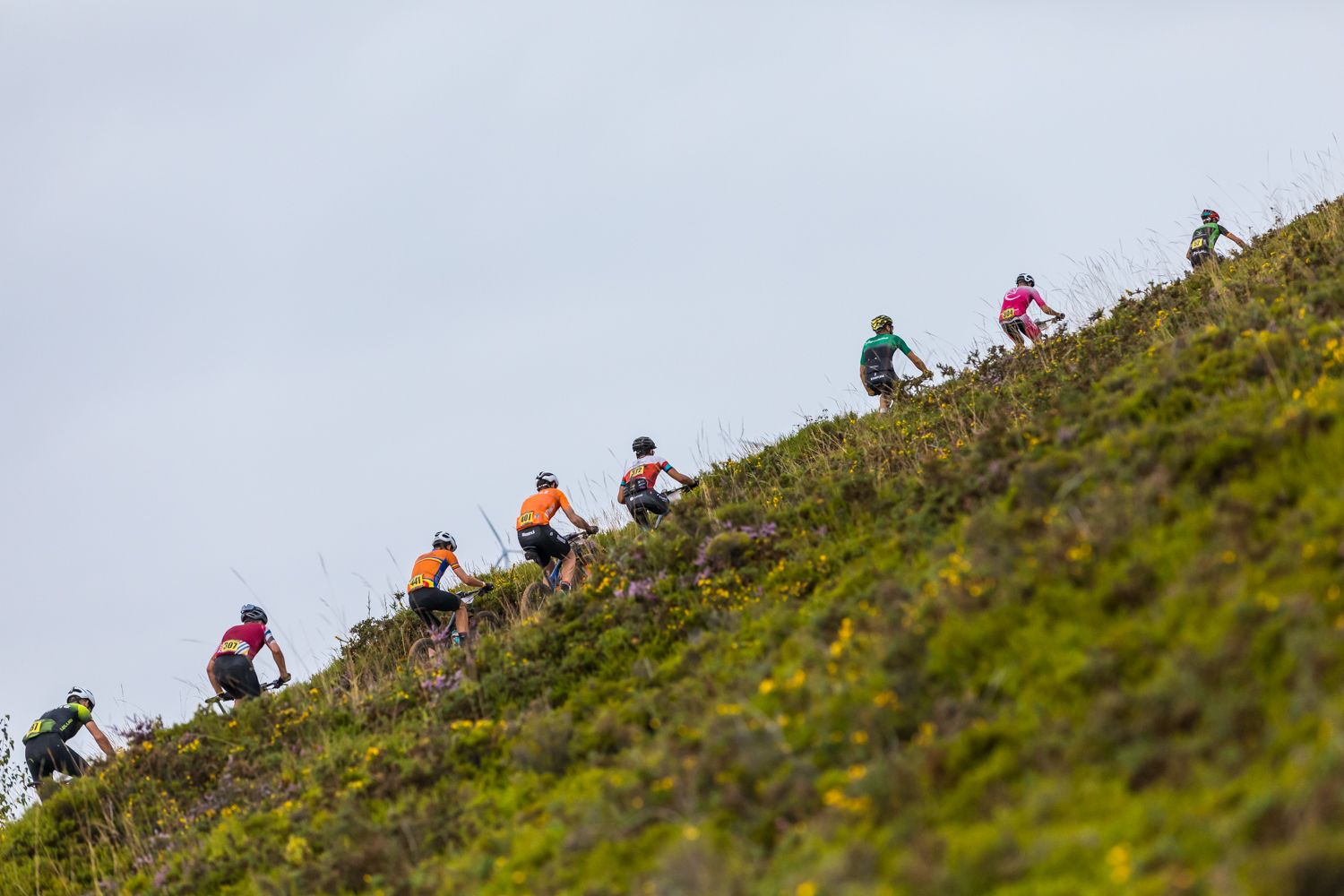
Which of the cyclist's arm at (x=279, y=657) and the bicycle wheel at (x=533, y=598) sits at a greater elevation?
the cyclist's arm at (x=279, y=657)

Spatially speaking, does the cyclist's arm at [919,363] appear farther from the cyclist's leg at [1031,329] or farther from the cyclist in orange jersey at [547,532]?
the cyclist in orange jersey at [547,532]

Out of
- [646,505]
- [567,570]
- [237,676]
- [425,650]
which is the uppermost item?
[237,676]

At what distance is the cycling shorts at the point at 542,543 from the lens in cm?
1609

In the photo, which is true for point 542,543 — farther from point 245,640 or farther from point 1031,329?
point 1031,329

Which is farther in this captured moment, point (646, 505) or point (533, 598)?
point (646, 505)

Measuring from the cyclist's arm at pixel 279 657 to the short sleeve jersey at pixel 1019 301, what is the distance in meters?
12.9

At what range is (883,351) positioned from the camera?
19.0 m

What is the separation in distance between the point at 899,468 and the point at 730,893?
8.27 metres

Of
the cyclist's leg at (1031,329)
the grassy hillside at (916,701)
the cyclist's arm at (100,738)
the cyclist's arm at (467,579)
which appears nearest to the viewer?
the grassy hillside at (916,701)

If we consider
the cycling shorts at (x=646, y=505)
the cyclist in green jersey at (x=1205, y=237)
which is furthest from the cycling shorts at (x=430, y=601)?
the cyclist in green jersey at (x=1205, y=237)

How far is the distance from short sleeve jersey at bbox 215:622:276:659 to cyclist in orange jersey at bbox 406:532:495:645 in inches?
90.9

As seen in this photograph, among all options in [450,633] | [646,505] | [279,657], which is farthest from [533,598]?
[279,657]

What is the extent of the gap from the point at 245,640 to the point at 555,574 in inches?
183

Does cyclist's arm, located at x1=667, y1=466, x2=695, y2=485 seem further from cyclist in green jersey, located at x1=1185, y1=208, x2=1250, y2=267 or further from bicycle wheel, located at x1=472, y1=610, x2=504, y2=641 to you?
cyclist in green jersey, located at x1=1185, y1=208, x2=1250, y2=267
